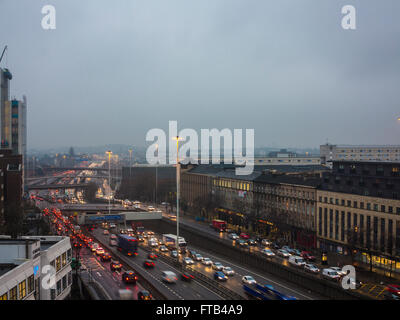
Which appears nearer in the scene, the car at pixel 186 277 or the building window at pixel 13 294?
the building window at pixel 13 294

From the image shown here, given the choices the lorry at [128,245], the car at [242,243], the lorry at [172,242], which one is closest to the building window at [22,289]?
the lorry at [128,245]


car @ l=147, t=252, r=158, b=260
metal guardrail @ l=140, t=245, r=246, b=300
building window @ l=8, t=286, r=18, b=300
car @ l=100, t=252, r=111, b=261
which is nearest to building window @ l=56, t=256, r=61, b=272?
building window @ l=8, t=286, r=18, b=300

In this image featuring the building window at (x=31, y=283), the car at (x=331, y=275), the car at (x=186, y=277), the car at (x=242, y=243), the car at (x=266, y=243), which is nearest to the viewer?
the building window at (x=31, y=283)

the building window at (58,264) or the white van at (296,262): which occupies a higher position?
the building window at (58,264)

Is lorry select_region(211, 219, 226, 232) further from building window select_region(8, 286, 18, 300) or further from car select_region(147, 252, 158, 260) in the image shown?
building window select_region(8, 286, 18, 300)

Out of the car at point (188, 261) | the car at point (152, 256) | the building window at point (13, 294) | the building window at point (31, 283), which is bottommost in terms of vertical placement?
the car at point (188, 261)

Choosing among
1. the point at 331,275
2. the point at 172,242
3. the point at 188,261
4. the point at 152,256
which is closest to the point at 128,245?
the point at 152,256

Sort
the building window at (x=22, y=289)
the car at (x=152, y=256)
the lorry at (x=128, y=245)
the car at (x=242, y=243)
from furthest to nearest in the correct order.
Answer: the car at (x=242, y=243) < the lorry at (x=128, y=245) < the car at (x=152, y=256) < the building window at (x=22, y=289)

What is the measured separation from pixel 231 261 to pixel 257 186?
10.3 metres

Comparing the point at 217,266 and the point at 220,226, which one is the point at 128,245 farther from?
the point at 220,226

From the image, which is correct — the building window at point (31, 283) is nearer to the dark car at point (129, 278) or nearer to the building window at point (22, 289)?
the building window at point (22, 289)

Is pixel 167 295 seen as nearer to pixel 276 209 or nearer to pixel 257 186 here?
pixel 276 209

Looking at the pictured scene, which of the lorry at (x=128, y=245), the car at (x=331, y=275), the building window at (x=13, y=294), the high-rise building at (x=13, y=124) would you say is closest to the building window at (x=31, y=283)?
the building window at (x=13, y=294)
